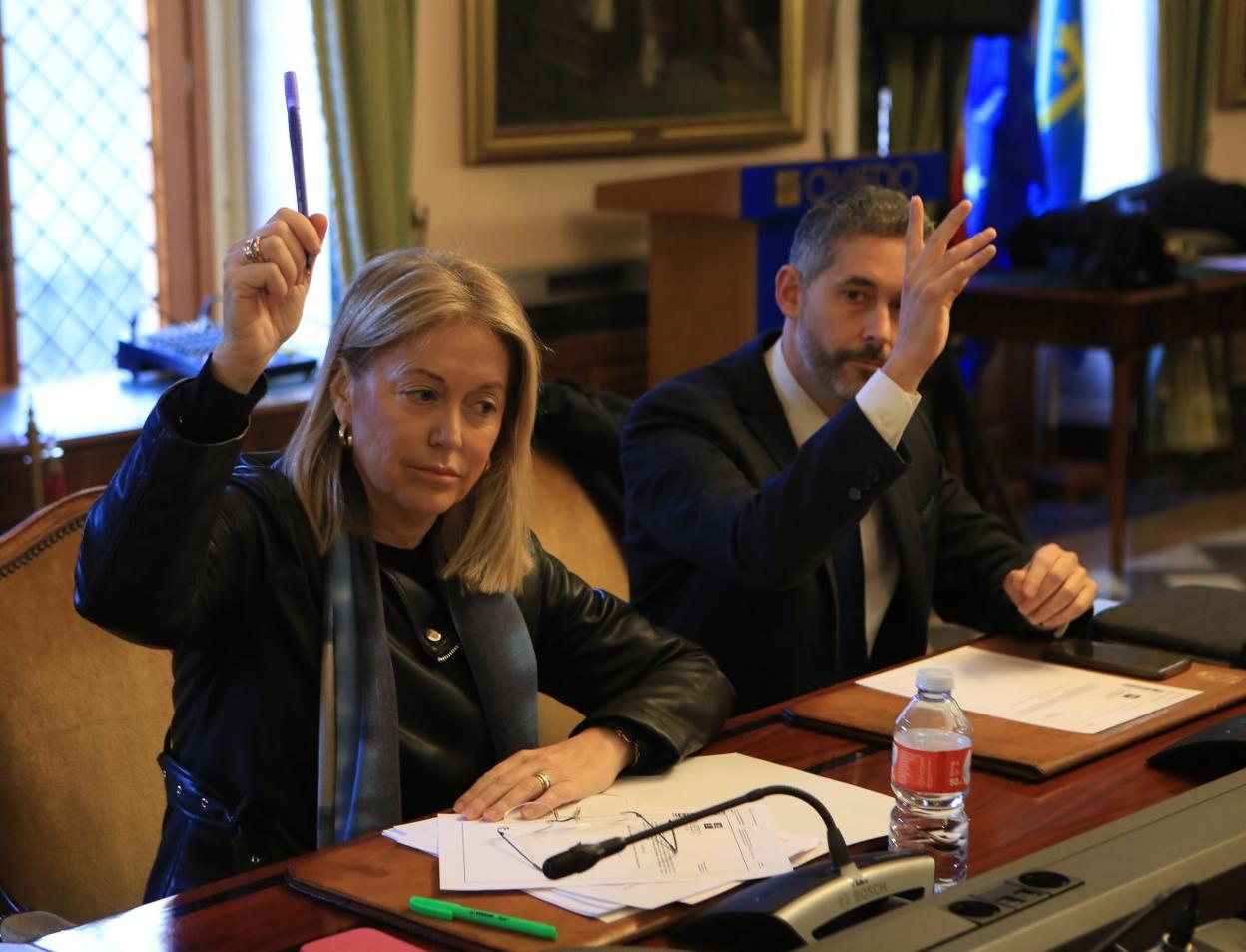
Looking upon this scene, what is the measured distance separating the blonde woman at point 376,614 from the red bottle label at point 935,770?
351 mm

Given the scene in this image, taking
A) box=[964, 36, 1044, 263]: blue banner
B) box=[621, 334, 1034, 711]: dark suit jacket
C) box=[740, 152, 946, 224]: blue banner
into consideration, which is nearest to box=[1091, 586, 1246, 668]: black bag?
box=[621, 334, 1034, 711]: dark suit jacket

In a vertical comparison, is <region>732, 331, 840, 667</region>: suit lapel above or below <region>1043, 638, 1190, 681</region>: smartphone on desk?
above

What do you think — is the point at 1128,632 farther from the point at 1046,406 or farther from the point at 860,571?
the point at 1046,406

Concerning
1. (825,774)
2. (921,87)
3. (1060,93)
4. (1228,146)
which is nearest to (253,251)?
(825,774)

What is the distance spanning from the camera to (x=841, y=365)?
278cm

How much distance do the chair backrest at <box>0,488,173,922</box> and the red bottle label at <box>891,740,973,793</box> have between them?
1128 mm

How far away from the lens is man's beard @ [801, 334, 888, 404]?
2.76 m

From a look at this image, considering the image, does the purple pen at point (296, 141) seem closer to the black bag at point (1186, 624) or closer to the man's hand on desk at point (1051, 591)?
the man's hand on desk at point (1051, 591)

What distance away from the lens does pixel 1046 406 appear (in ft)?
25.7

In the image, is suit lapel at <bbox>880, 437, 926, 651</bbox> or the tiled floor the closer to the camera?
suit lapel at <bbox>880, 437, 926, 651</bbox>

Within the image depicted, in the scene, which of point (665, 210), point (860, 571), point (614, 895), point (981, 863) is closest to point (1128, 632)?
point (860, 571)

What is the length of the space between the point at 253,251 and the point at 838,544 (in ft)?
3.70

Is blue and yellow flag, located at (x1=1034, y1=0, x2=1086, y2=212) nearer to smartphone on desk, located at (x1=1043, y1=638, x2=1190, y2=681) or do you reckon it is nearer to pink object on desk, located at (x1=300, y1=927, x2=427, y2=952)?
smartphone on desk, located at (x1=1043, y1=638, x2=1190, y2=681)

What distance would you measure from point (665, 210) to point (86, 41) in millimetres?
1768
